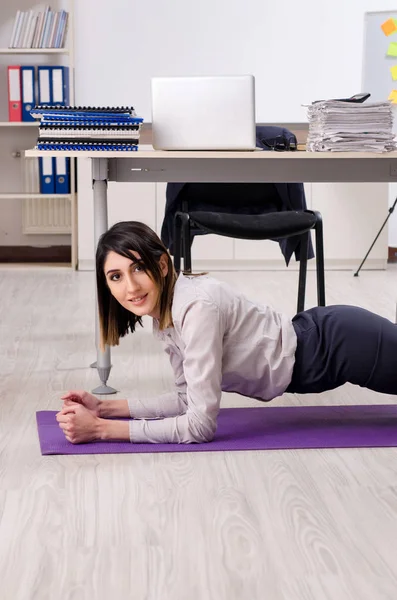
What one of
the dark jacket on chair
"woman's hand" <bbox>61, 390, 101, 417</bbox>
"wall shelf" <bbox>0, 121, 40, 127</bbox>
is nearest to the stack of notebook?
"woman's hand" <bbox>61, 390, 101, 417</bbox>

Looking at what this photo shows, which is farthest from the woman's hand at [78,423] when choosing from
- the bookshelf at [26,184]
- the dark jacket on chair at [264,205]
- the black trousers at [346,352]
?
the bookshelf at [26,184]

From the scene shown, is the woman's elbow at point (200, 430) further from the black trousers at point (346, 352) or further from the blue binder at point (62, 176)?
the blue binder at point (62, 176)

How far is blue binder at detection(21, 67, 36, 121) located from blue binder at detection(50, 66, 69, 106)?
0.38ft

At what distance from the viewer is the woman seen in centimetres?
196

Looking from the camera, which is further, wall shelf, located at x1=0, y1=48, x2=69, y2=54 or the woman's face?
wall shelf, located at x1=0, y1=48, x2=69, y2=54

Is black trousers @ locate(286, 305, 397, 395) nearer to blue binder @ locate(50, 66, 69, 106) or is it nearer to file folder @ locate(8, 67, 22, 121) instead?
blue binder @ locate(50, 66, 69, 106)

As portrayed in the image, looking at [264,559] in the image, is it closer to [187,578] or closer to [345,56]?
[187,578]

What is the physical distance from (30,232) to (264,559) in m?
4.24

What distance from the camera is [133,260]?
1976mm

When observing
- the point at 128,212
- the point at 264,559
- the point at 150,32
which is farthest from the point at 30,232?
the point at 264,559

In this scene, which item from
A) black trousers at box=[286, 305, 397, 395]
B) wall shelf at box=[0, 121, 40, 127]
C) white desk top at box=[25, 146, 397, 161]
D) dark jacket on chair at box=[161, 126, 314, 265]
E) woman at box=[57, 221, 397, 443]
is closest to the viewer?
woman at box=[57, 221, 397, 443]

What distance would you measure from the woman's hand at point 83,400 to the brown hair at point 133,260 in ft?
0.42

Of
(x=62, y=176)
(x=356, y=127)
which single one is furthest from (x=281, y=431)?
(x=62, y=176)

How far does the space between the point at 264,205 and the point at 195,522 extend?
2157 mm
